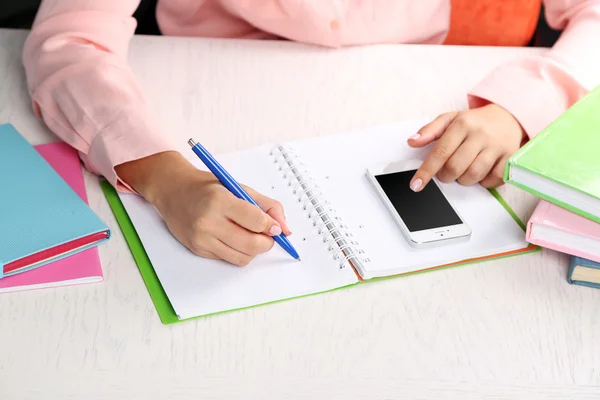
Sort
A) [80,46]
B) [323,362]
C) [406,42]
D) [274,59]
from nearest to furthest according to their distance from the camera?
[323,362], [80,46], [274,59], [406,42]

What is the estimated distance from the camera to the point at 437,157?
0.90 metres

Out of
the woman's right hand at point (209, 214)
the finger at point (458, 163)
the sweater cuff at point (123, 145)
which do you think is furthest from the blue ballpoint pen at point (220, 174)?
the finger at point (458, 163)

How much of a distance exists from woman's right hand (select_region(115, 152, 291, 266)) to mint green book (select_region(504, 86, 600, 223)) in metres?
0.25

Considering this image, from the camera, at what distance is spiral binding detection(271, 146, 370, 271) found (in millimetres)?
805

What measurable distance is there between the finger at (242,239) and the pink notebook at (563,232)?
0.27 m

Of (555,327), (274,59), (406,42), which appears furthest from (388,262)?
(406,42)

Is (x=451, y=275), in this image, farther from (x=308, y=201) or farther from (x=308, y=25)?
(x=308, y=25)

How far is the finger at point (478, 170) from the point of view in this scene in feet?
2.99

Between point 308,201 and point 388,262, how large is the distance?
0.12 metres

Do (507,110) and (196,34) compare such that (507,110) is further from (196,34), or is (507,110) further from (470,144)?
(196,34)

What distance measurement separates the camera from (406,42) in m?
1.29

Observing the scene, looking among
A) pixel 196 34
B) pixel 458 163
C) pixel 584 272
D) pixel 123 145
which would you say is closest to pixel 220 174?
pixel 123 145

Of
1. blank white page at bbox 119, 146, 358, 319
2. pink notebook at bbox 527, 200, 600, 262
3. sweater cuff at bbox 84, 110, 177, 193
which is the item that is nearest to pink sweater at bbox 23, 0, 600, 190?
sweater cuff at bbox 84, 110, 177, 193

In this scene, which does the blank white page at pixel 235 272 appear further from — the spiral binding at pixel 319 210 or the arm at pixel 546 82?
the arm at pixel 546 82
